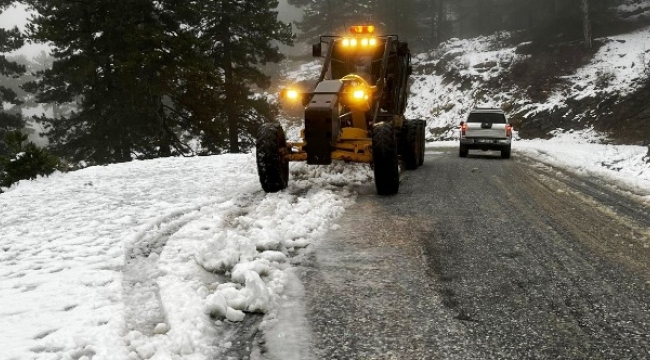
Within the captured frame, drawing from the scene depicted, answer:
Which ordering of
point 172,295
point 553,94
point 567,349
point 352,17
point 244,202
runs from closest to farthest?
point 567,349 → point 172,295 → point 244,202 → point 553,94 → point 352,17

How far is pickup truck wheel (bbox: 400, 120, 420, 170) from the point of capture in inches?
444

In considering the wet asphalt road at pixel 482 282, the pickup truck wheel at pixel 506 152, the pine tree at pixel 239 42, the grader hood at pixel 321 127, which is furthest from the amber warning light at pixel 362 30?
the pine tree at pixel 239 42

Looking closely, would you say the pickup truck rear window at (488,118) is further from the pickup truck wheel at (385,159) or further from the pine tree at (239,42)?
the pine tree at (239,42)

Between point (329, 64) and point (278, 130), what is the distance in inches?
112

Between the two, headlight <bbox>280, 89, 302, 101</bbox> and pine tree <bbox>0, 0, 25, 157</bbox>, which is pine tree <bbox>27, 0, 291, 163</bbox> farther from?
headlight <bbox>280, 89, 302, 101</bbox>

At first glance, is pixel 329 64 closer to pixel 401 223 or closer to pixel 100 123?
pixel 401 223

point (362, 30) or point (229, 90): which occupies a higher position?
point (362, 30)

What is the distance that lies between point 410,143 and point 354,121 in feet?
8.43

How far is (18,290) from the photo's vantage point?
3.55 m

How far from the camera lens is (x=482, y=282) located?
3.86m

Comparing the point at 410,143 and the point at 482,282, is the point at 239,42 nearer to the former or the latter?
the point at 410,143

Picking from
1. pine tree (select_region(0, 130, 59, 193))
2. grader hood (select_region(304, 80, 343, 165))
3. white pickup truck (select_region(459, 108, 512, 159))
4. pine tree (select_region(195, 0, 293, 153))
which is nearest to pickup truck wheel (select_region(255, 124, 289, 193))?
grader hood (select_region(304, 80, 343, 165))

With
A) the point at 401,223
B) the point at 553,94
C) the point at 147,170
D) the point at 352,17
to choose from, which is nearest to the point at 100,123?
the point at 147,170

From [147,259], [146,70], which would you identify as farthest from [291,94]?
[146,70]
